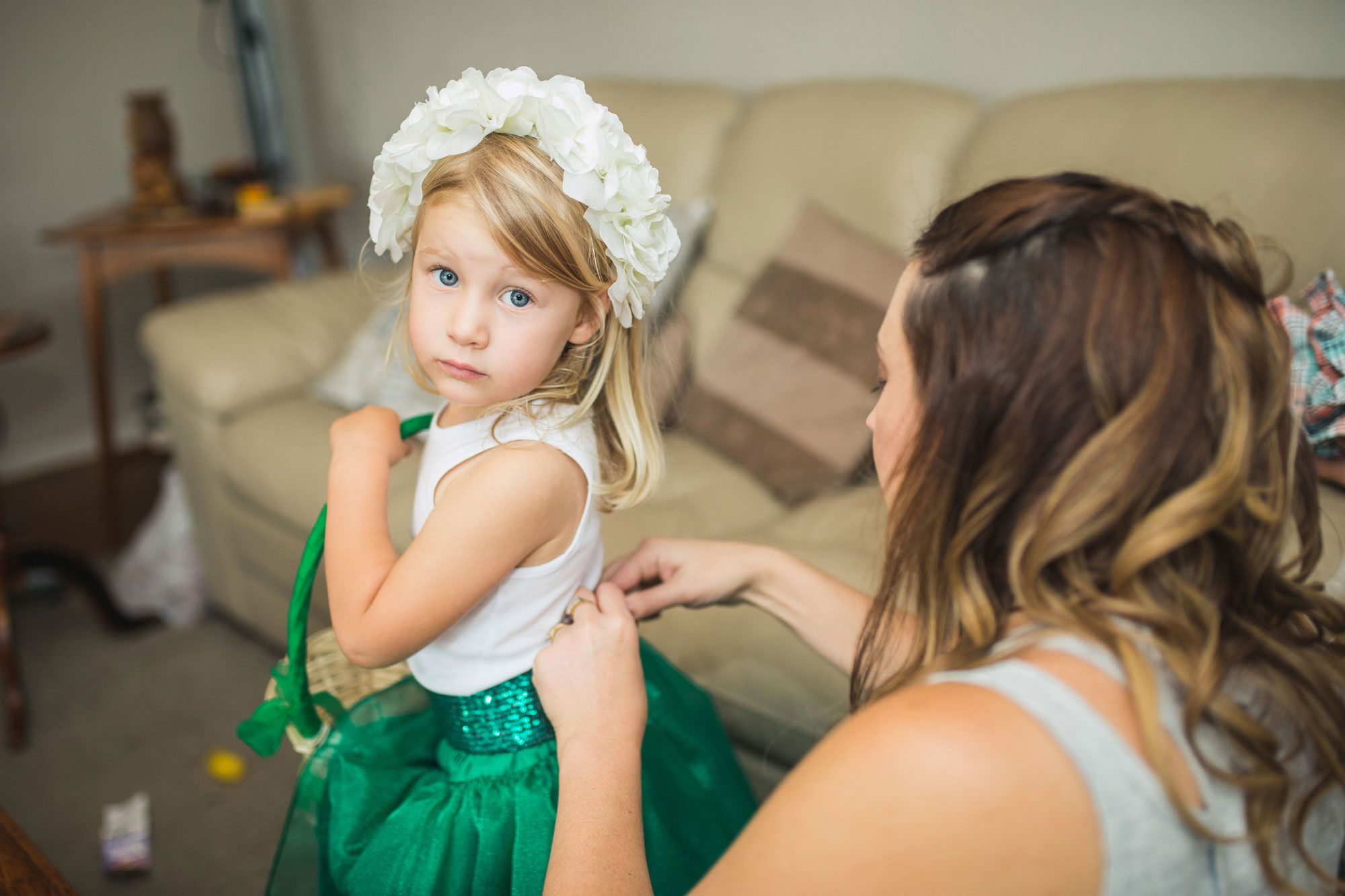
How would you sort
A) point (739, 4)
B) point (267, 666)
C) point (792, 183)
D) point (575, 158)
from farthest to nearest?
point (739, 4) → point (267, 666) → point (792, 183) → point (575, 158)

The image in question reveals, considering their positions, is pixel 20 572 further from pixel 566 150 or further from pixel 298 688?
pixel 566 150

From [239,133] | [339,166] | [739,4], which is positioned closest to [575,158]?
[739,4]

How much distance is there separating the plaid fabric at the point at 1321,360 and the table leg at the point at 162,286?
326 cm

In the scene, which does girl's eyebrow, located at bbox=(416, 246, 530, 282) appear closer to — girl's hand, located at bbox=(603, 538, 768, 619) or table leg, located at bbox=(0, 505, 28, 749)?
girl's hand, located at bbox=(603, 538, 768, 619)

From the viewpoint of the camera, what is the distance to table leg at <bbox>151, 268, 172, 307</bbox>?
3.27 m

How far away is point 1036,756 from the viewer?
0.53 metres

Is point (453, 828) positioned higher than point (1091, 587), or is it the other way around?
point (1091, 587)

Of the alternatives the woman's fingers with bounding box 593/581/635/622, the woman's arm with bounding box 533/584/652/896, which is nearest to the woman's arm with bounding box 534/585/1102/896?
the woman's arm with bounding box 533/584/652/896

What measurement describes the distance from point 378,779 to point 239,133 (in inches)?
132

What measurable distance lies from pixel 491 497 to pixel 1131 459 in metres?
0.50

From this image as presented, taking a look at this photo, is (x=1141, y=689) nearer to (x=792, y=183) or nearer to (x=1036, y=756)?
A: (x=1036, y=756)

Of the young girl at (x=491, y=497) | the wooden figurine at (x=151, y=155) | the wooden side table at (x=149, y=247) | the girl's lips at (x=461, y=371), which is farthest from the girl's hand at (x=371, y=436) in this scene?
the wooden figurine at (x=151, y=155)

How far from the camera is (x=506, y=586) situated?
35.5 inches

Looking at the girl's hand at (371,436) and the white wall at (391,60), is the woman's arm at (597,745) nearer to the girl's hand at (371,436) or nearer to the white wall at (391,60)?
the girl's hand at (371,436)
